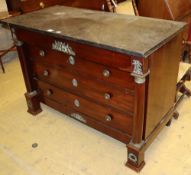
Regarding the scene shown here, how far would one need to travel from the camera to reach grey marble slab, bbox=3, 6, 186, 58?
1.28m

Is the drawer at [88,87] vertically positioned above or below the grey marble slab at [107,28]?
below

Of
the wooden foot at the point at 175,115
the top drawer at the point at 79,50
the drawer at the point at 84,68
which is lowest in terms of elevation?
the wooden foot at the point at 175,115

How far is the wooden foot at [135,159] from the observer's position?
152 cm

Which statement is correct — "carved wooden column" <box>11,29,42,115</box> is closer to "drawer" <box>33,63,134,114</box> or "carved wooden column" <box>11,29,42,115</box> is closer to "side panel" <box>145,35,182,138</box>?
"drawer" <box>33,63,134,114</box>

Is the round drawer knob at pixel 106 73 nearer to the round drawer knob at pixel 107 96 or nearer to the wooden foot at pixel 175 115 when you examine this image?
the round drawer knob at pixel 107 96

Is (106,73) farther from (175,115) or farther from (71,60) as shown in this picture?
(175,115)

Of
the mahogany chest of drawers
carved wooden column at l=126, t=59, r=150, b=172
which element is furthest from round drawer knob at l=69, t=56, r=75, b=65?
carved wooden column at l=126, t=59, r=150, b=172

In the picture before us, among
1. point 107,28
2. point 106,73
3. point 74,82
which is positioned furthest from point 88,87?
point 107,28

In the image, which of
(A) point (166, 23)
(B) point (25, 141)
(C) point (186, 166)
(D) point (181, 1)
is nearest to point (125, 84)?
(A) point (166, 23)

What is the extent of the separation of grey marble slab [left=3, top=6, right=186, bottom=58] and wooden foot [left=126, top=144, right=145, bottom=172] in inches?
25.7

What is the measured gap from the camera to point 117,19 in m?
1.70

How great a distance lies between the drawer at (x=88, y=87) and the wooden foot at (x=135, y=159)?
0.81ft

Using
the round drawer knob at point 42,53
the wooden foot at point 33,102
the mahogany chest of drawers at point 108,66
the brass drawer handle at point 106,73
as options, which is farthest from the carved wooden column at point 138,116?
the wooden foot at point 33,102

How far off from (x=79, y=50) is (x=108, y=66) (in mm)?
218
